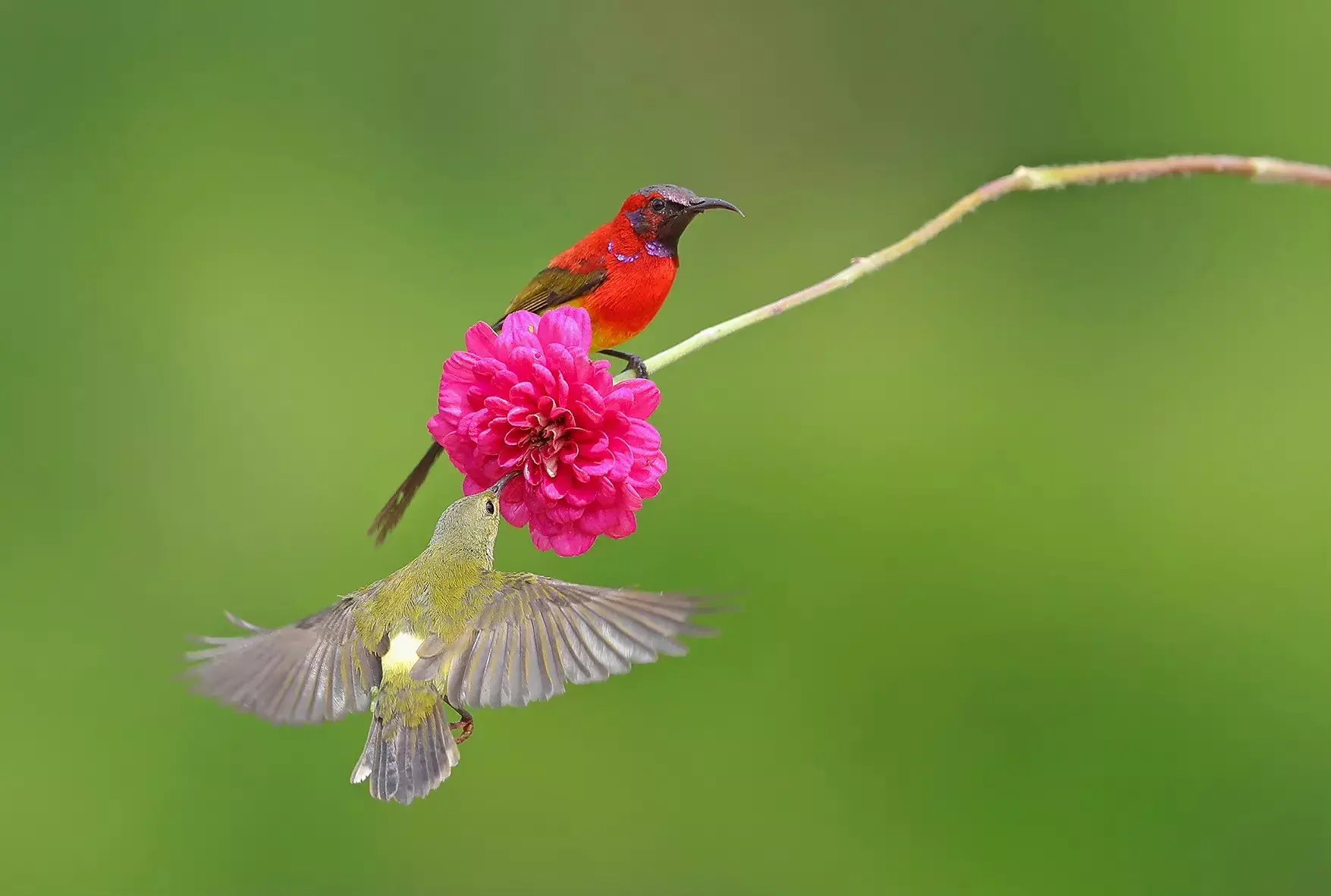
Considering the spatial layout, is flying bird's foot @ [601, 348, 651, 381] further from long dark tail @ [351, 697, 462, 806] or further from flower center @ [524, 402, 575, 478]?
long dark tail @ [351, 697, 462, 806]

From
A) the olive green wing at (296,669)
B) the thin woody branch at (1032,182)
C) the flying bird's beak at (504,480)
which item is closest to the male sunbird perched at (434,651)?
the olive green wing at (296,669)

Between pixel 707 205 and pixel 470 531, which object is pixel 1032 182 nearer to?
pixel 707 205

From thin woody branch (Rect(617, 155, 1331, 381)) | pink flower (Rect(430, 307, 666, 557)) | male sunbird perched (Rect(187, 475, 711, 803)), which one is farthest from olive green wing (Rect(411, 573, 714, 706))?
thin woody branch (Rect(617, 155, 1331, 381))

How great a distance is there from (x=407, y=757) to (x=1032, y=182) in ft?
2.36

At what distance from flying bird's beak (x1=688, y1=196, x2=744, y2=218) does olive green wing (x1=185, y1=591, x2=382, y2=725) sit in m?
0.49

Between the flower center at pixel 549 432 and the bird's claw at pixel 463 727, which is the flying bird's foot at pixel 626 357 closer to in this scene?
the flower center at pixel 549 432

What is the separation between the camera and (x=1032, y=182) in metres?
0.94

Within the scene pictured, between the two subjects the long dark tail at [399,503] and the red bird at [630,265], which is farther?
the red bird at [630,265]

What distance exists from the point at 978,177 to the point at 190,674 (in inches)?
121

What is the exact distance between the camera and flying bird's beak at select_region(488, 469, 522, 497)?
0.96m

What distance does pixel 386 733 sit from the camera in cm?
122

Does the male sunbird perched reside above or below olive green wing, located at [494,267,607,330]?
below

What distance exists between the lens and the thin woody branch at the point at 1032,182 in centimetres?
88

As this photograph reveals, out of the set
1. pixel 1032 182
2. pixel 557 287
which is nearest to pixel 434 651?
pixel 557 287
